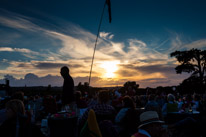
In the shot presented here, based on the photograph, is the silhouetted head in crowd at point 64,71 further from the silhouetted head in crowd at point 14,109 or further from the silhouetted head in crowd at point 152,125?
the silhouetted head in crowd at point 152,125

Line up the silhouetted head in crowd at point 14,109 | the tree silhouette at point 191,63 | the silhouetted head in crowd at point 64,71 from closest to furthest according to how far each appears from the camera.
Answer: the silhouetted head in crowd at point 14,109
the silhouetted head in crowd at point 64,71
the tree silhouette at point 191,63

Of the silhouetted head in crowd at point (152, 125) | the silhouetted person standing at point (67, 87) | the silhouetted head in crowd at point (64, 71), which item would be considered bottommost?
the silhouetted head in crowd at point (152, 125)

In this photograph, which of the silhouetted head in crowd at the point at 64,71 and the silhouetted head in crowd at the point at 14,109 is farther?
the silhouetted head in crowd at the point at 64,71

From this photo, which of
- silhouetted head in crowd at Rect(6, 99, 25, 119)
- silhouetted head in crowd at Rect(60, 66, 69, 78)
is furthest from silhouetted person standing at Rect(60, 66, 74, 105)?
silhouetted head in crowd at Rect(6, 99, 25, 119)

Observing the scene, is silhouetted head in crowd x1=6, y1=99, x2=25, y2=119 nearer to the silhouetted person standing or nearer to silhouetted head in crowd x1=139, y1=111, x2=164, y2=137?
the silhouetted person standing

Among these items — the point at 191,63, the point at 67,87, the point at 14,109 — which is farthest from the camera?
the point at 191,63

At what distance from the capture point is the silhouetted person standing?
373 cm

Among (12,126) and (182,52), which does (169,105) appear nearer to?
(12,126)

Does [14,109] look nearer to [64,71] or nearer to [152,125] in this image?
[64,71]

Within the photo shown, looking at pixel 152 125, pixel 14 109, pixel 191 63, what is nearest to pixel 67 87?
pixel 14 109

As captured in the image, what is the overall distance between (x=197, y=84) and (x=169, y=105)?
1958cm

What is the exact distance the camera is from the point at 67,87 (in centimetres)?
373

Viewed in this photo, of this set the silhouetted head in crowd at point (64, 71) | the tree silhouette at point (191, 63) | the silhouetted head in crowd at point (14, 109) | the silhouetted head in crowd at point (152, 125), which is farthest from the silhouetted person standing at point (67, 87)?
the tree silhouette at point (191, 63)

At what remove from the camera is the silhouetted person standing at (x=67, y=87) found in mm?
3730
